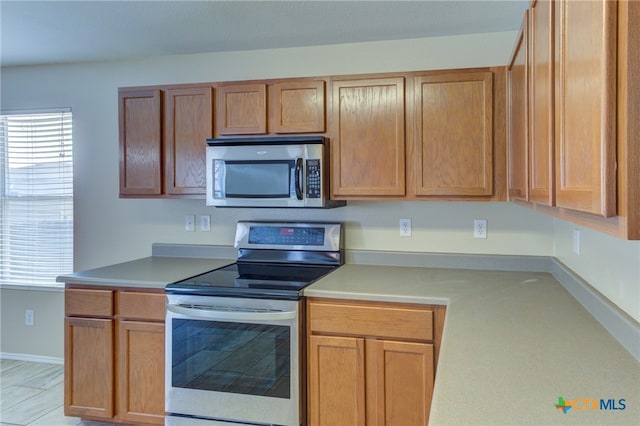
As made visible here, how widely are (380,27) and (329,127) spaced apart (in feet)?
2.09

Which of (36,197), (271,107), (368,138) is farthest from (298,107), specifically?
(36,197)

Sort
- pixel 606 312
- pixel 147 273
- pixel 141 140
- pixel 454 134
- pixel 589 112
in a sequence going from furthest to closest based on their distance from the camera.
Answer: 1. pixel 141 140
2. pixel 147 273
3. pixel 454 134
4. pixel 606 312
5. pixel 589 112

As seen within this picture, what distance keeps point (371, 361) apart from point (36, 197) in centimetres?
295

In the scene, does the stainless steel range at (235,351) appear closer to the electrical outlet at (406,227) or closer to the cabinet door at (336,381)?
the cabinet door at (336,381)

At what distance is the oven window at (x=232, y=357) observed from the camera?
2.26 meters

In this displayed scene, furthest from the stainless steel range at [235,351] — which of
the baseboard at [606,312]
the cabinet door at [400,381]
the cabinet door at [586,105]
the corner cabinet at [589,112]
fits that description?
the cabinet door at [586,105]

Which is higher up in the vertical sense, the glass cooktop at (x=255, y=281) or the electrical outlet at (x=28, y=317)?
the glass cooktop at (x=255, y=281)

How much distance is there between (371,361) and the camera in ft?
7.23

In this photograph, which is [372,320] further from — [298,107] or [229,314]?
[298,107]

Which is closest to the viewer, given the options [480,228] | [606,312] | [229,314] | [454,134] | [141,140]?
[606,312]

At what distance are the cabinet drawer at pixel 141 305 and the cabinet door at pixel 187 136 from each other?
686 mm

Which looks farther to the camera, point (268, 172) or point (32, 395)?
point (32, 395)

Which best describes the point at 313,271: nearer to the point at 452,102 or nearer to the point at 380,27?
the point at 452,102

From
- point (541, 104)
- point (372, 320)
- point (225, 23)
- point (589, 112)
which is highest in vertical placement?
point (225, 23)
